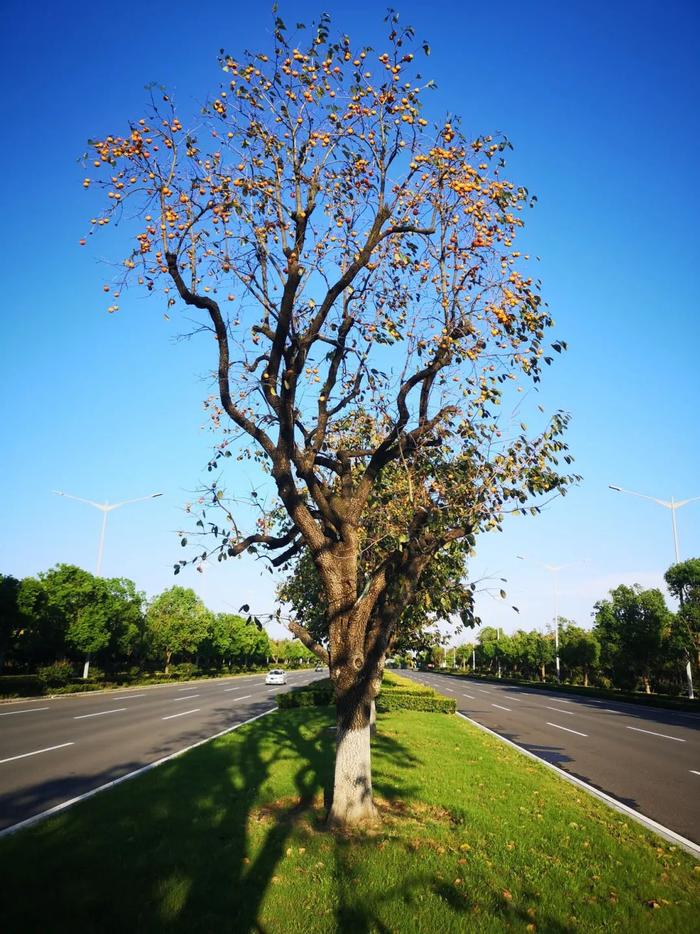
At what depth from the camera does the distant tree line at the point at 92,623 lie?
33.0 metres

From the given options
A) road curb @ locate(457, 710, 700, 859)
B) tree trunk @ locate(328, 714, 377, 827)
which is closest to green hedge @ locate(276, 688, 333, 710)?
road curb @ locate(457, 710, 700, 859)

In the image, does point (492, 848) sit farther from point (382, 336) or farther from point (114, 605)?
point (114, 605)

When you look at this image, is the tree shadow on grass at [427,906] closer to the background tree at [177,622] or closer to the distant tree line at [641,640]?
the distant tree line at [641,640]

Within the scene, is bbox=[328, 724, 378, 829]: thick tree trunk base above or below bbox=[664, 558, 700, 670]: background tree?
below

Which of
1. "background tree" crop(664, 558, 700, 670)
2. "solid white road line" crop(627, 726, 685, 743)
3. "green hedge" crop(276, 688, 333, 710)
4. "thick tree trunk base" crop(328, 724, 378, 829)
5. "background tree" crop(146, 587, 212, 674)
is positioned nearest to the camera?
"thick tree trunk base" crop(328, 724, 378, 829)

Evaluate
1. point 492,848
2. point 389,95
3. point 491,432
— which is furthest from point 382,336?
point 492,848

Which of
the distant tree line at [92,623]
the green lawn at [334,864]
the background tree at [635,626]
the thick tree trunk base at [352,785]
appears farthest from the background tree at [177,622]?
the thick tree trunk base at [352,785]

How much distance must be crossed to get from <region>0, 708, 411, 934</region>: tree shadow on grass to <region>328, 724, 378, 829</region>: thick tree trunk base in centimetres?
35

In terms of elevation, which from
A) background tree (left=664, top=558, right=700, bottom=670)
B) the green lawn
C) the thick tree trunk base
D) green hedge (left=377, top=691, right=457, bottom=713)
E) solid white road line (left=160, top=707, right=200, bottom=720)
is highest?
background tree (left=664, top=558, right=700, bottom=670)

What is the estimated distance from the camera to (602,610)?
4772cm

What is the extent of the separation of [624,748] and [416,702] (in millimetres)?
9151

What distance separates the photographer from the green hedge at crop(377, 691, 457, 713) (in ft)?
75.0

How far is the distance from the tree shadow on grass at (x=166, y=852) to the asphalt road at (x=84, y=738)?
130 cm

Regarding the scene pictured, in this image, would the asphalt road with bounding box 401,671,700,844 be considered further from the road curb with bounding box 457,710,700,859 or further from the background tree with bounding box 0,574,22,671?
the background tree with bounding box 0,574,22,671
